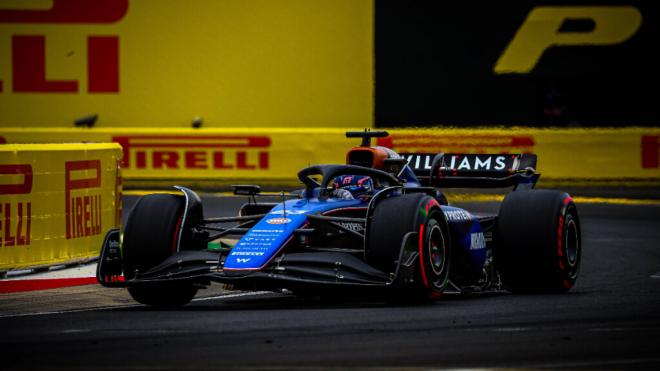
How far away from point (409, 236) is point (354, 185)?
1.61 meters

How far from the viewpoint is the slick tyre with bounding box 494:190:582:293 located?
12.8m

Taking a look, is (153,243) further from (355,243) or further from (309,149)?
(309,149)

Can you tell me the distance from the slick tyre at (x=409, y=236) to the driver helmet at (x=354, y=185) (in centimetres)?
110

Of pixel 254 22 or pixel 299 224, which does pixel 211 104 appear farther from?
pixel 299 224

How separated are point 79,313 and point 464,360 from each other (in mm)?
3884

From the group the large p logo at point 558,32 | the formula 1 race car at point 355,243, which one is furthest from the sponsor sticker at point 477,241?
the large p logo at point 558,32

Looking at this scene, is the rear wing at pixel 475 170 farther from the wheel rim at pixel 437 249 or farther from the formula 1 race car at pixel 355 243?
the wheel rim at pixel 437 249

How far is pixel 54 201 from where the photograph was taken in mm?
15047

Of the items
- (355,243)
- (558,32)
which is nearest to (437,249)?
(355,243)

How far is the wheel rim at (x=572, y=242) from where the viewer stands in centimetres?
1318

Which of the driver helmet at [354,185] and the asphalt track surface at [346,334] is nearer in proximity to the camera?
the asphalt track surface at [346,334]

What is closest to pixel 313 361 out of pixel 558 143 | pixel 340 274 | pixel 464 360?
pixel 464 360

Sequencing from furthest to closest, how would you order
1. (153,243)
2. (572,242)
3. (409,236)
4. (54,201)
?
(54,201)
(572,242)
(153,243)
(409,236)

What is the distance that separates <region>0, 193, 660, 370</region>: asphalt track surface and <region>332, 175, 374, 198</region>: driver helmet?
1059mm
